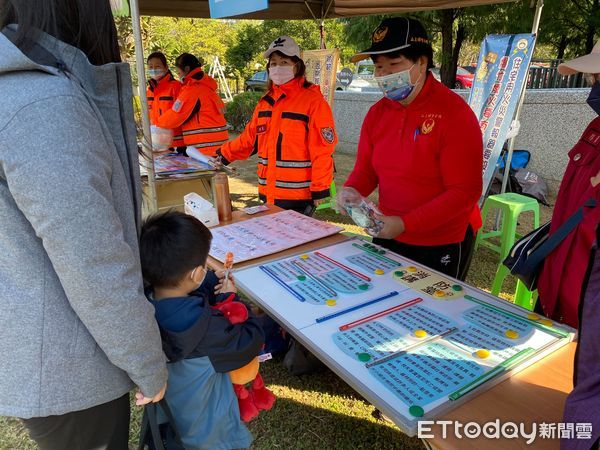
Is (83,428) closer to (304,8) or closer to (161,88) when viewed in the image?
(161,88)

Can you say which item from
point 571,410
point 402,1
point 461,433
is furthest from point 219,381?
point 402,1

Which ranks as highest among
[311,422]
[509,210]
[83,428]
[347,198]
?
[347,198]

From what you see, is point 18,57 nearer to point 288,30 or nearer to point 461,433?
point 461,433

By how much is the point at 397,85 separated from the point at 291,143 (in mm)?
1206

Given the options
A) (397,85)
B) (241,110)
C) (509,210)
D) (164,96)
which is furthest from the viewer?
(241,110)

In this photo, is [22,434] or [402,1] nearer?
[22,434]

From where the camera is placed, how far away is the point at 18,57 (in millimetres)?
707

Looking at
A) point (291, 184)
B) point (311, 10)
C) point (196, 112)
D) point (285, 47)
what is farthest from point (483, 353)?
point (311, 10)

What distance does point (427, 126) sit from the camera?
175cm

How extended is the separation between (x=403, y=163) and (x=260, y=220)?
0.91 m

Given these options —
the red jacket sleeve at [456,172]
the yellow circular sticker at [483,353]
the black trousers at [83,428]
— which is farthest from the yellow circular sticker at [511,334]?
the black trousers at [83,428]

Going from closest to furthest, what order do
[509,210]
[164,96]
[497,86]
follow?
[509,210], [497,86], [164,96]

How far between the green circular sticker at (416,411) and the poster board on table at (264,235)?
1041 millimetres

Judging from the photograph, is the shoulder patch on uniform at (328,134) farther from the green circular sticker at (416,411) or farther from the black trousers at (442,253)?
the green circular sticker at (416,411)
